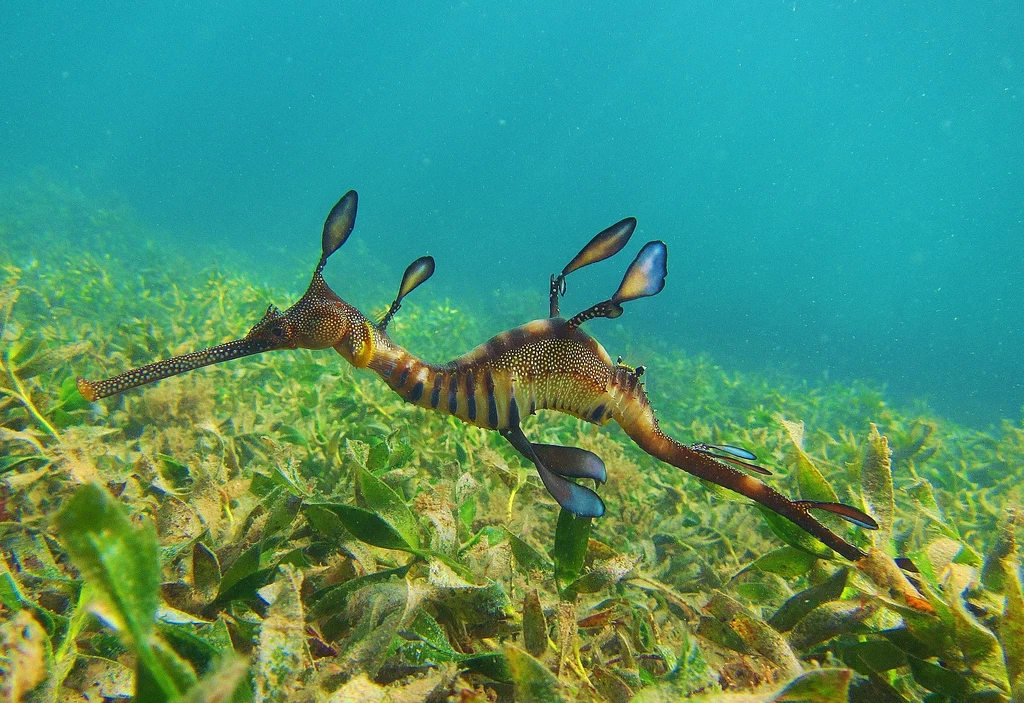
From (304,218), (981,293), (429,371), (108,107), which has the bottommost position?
(429,371)

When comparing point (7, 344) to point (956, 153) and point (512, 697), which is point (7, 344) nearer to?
point (512, 697)

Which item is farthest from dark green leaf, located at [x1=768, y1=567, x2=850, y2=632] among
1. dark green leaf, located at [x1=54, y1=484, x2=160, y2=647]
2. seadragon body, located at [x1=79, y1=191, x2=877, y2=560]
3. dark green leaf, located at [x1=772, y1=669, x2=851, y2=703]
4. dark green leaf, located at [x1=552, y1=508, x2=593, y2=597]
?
dark green leaf, located at [x1=54, y1=484, x2=160, y2=647]

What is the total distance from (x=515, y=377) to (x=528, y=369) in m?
0.05

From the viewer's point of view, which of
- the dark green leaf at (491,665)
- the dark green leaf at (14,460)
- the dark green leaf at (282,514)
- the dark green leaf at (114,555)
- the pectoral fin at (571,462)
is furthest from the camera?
the dark green leaf at (14,460)

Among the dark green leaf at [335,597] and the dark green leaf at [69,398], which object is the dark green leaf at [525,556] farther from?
the dark green leaf at [69,398]

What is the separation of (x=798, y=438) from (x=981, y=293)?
80.5 metres

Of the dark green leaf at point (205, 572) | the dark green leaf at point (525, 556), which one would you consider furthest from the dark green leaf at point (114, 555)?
the dark green leaf at point (525, 556)

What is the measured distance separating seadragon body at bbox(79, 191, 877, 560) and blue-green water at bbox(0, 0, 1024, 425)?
32918mm

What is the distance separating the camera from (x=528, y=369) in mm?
1572

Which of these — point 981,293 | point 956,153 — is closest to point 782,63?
point 956,153

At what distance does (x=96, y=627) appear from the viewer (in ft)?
3.86

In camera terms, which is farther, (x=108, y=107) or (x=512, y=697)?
(x=108, y=107)

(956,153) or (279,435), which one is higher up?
(956,153)

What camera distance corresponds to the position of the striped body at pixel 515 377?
1.57m
